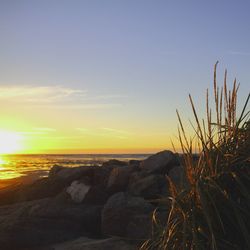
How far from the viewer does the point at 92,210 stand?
10703 millimetres

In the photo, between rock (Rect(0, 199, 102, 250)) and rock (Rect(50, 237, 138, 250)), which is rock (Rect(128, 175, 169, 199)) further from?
rock (Rect(50, 237, 138, 250))

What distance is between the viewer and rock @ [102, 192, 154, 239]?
9.19 m

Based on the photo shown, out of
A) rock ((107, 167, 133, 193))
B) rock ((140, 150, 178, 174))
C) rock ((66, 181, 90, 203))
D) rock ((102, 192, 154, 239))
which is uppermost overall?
rock ((140, 150, 178, 174))

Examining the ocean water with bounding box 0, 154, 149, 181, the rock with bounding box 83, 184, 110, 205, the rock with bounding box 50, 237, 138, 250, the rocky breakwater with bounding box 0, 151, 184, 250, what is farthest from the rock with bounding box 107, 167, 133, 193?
the ocean water with bounding box 0, 154, 149, 181

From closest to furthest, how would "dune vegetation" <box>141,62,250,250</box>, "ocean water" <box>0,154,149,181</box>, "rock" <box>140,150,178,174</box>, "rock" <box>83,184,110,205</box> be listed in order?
1. "dune vegetation" <box>141,62,250,250</box>
2. "rock" <box>83,184,110,205</box>
3. "rock" <box>140,150,178,174</box>
4. "ocean water" <box>0,154,149,181</box>

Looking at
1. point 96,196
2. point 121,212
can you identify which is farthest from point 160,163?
point 121,212

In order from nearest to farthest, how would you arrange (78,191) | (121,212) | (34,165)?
(121,212), (78,191), (34,165)

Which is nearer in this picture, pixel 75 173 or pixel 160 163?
pixel 160 163

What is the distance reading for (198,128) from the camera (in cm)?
450

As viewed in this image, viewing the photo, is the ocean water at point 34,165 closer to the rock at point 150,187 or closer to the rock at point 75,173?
the rock at point 75,173

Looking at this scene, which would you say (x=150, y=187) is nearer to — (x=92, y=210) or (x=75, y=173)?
(x=92, y=210)

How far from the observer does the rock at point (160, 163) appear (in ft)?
42.0

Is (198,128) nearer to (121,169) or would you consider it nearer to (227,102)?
(227,102)

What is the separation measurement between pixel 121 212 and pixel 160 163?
3815 mm
